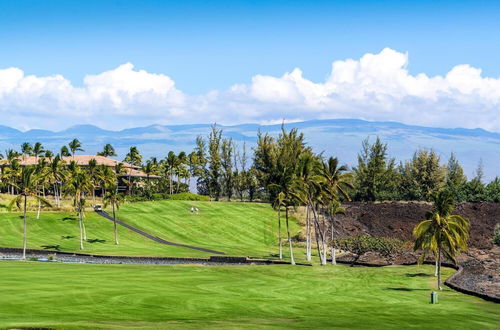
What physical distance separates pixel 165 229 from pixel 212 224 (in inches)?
484

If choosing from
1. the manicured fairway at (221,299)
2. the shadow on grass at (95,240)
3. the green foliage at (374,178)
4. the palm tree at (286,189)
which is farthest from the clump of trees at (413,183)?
the manicured fairway at (221,299)

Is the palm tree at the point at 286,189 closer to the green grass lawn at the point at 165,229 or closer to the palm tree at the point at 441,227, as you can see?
the green grass lawn at the point at 165,229

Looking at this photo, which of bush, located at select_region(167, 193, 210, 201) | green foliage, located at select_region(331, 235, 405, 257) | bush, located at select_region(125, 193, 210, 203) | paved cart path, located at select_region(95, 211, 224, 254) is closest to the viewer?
green foliage, located at select_region(331, 235, 405, 257)

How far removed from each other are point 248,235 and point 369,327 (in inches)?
3691

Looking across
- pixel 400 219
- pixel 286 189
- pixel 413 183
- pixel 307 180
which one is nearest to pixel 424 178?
pixel 413 183

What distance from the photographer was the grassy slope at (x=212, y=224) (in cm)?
13162

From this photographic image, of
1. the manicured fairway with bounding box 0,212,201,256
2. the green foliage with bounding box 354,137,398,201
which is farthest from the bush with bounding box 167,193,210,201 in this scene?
the green foliage with bounding box 354,137,398,201

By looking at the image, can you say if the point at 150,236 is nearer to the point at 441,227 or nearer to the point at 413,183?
the point at 441,227

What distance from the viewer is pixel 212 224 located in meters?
145

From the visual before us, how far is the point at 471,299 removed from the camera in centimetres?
6600

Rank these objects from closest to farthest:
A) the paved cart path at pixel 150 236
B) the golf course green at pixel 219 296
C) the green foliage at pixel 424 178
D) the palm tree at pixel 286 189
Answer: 1. the golf course green at pixel 219 296
2. the palm tree at pixel 286 189
3. the paved cart path at pixel 150 236
4. the green foliage at pixel 424 178

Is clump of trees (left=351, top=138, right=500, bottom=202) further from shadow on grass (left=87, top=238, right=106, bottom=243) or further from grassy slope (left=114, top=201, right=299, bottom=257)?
shadow on grass (left=87, top=238, right=106, bottom=243)

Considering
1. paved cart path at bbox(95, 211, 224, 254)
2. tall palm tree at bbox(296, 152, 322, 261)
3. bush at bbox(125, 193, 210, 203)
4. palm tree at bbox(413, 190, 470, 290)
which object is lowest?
paved cart path at bbox(95, 211, 224, 254)

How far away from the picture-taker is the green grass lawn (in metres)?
114
